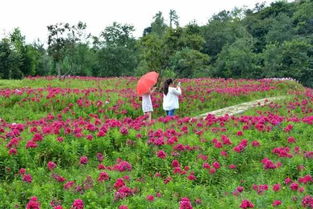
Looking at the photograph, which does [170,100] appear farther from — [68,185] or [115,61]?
[115,61]

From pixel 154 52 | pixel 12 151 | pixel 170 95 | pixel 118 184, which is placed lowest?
pixel 118 184

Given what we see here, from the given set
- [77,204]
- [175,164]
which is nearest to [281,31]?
[175,164]

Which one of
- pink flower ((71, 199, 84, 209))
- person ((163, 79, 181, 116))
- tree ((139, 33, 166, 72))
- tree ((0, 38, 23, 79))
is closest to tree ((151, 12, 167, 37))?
tree ((0, 38, 23, 79))

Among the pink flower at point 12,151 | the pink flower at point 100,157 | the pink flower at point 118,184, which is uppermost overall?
the pink flower at point 12,151

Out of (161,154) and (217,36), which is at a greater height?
(217,36)

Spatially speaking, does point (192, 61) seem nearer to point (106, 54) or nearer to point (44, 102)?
point (44, 102)

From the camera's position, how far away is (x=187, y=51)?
73.7 ft

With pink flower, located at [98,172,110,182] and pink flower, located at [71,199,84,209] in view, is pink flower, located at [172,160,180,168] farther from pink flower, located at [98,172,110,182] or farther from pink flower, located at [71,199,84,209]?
pink flower, located at [71,199,84,209]

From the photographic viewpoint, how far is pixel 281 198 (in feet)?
17.5

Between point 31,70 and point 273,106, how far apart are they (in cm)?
3796

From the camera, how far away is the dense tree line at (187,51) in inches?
891

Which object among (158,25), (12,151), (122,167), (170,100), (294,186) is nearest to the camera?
(294,186)

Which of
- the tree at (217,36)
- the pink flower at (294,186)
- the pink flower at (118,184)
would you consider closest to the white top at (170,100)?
the pink flower at (118,184)

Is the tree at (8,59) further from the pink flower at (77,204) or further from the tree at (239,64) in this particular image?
the pink flower at (77,204)
